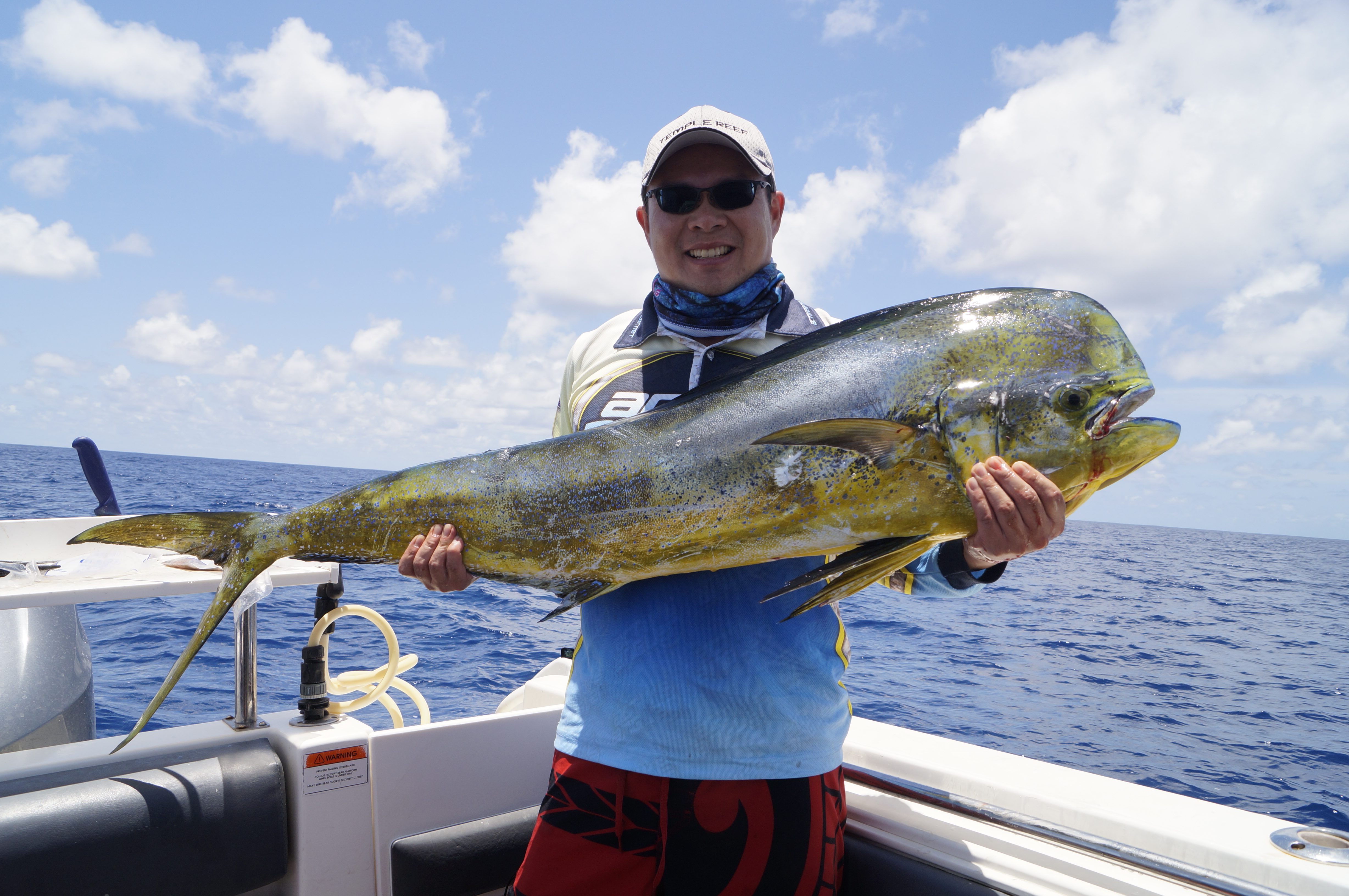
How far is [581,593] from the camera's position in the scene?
1865 millimetres

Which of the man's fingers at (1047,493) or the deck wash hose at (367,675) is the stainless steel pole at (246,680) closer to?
the deck wash hose at (367,675)

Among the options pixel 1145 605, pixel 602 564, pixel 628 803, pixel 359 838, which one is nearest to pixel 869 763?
pixel 628 803

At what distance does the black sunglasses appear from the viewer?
2146 millimetres

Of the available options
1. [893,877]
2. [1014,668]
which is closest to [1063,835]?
[893,877]

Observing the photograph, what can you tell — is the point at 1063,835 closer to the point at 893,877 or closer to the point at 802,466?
the point at 893,877

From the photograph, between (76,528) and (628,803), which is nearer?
(628,803)

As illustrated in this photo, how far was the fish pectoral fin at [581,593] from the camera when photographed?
182cm

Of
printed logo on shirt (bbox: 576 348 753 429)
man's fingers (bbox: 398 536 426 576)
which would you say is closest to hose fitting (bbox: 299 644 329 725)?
man's fingers (bbox: 398 536 426 576)

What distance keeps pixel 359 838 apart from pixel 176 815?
623 millimetres

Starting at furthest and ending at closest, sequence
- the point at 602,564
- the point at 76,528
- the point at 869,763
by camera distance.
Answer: the point at 76,528, the point at 869,763, the point at 602,564

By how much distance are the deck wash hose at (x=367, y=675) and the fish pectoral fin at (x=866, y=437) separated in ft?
6.78

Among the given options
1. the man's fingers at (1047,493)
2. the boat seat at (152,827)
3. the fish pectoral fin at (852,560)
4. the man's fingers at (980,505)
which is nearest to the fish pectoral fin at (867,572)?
the fish pectoral fin at (852,560)

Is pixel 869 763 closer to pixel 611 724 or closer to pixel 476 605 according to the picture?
pixel 611 724

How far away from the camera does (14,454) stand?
4434 inches
